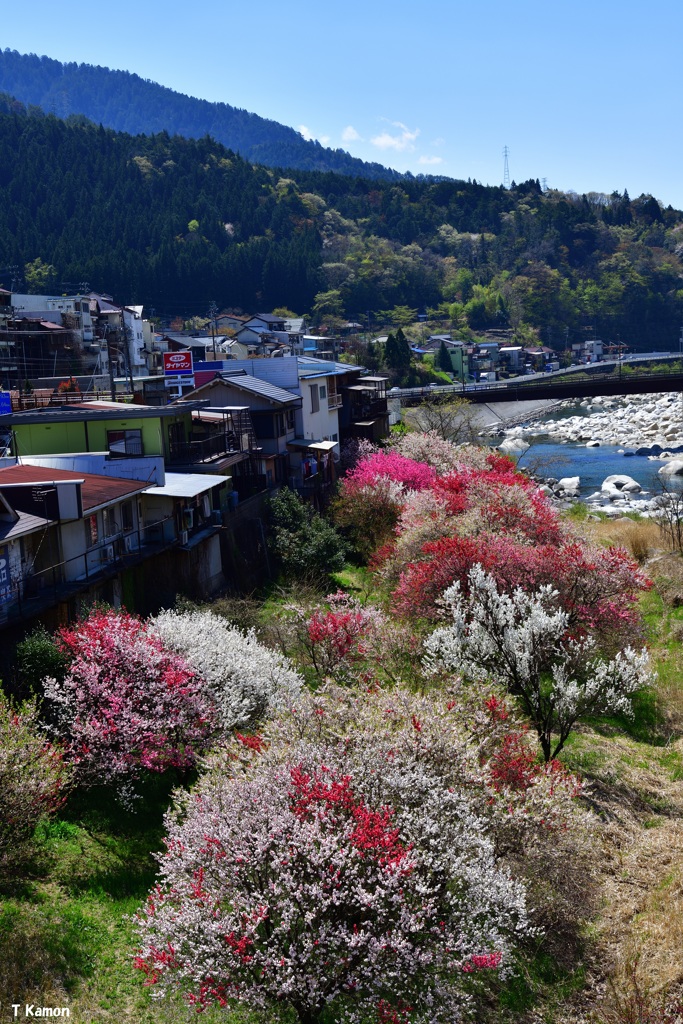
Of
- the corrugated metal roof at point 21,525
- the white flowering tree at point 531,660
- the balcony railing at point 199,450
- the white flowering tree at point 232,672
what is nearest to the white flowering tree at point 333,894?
the white flowering tree at point 232,672

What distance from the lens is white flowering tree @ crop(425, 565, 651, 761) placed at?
1312 centimetres

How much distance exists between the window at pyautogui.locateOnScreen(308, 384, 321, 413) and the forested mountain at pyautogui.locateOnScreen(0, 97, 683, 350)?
64.7 m

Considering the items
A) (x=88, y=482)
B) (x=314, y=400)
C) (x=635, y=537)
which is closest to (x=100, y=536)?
(x=88, y=482)

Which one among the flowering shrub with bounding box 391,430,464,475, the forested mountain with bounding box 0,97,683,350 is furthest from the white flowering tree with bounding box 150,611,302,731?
the forested mountain with bounding box 0,97,683,350

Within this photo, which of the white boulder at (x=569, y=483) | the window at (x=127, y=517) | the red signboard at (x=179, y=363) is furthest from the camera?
the white boulder at (x=569, y=483)

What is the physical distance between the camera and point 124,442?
79.3 feet

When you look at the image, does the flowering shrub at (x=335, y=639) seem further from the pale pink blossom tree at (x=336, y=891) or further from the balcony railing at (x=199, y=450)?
the balcony railing at (x=199, y=450)

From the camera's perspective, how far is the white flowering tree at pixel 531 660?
43.0 feet

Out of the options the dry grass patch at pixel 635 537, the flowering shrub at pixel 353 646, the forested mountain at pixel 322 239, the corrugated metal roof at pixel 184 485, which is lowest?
the dry grass patch at pixel 635 537

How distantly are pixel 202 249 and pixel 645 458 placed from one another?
221 ft

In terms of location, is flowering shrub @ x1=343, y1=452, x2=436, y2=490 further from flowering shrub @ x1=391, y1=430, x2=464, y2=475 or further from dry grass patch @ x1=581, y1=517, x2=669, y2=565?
dry grass patch @ x1=581, y1=517, x2=669, y2=565

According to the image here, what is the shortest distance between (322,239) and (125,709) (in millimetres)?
128057

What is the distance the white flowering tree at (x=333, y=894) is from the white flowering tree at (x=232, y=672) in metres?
3.50

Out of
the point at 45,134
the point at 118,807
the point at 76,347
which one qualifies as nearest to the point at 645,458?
the point at 76,347
